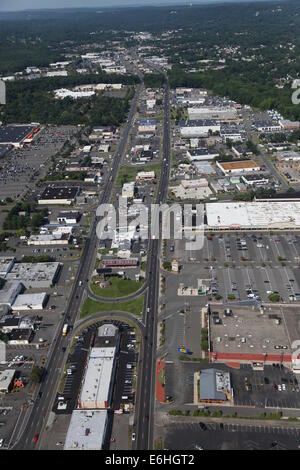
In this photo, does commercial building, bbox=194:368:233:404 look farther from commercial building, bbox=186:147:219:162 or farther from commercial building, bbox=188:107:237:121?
commercial building, bbox=188:107:237:121

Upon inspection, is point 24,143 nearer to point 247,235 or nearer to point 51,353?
point 247,235

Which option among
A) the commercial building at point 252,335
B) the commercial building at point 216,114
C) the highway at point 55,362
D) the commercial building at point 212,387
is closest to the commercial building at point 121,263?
the highway at point 55,362

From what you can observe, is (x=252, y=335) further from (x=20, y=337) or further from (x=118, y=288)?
(x=20, y=337)

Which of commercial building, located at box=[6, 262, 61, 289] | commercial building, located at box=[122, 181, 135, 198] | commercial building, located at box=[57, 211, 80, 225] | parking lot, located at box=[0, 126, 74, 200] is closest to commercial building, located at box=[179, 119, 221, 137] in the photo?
parking lot, located at box=[0, 126, 74, 200]

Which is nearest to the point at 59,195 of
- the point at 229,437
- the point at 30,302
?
the point at 30,302
